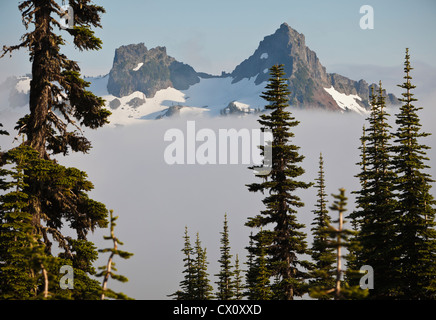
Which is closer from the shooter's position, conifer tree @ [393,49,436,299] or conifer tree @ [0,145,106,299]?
conifer tree @ [0,145,106,299]

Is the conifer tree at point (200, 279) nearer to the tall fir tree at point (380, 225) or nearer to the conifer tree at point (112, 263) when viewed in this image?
the tall fir tree at point (380, 225)

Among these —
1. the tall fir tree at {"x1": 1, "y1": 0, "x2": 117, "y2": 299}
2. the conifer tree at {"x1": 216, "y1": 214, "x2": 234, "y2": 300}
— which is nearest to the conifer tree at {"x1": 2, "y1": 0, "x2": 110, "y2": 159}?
the tall fir tree at {"x1": 1, "y1": 0, "x2": 117, "y2": 299}

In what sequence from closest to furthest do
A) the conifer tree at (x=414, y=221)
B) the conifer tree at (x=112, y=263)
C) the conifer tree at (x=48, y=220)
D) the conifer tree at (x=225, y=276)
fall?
the conifer tree at (x=112, y=263), the conifer tree at (x=48, y=220), the conifer tree at (x=414, y=221), the conifer tree at (x=225, y=276)

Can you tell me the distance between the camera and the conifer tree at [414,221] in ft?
103

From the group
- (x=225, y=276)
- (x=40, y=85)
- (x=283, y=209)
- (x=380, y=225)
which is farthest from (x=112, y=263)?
(x=225, y=276)

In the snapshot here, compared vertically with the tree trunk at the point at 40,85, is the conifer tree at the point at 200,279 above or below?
below

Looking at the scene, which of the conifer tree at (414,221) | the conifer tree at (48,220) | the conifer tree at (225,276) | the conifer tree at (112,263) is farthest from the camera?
the conifer tree at (225,276)

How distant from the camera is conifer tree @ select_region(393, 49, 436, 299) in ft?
103

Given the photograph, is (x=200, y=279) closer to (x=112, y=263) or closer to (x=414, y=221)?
(x=414, y=221)

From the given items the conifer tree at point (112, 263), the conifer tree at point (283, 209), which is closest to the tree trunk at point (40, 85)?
the conifer tree at point (112, 263)

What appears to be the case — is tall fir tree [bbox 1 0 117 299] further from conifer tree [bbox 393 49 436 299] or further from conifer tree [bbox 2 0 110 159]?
conifer tree [bbox 393 49 436 299]

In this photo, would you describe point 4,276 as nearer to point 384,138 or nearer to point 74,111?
point 74,111

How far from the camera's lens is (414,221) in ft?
104
